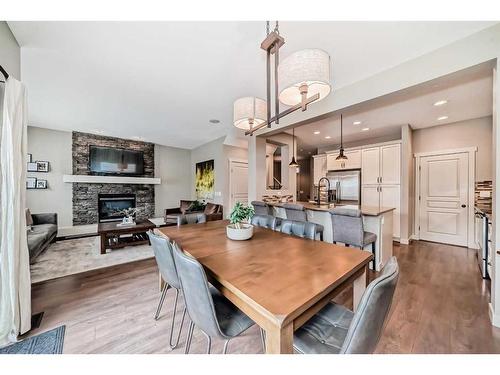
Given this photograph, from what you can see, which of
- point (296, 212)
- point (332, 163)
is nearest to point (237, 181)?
point (332, 163)

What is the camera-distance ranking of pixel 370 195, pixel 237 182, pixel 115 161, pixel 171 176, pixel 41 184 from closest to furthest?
pixel 41 184 → pixel 370 195 → pixel 115 161 → pixel 237 182 → pixel 171 176

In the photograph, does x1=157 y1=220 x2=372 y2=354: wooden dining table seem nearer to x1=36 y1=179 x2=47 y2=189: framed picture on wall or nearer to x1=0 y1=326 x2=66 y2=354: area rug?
x1=0 y1=326 x2=66 y2=354: area rug

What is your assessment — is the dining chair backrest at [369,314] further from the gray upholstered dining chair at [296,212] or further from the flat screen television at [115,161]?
the flat screen television at [115,161]

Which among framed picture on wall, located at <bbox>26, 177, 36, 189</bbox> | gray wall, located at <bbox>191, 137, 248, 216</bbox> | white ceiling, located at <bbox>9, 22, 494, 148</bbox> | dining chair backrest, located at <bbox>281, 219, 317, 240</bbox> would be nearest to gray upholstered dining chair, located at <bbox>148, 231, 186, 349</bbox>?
dining chair backrest, located at <bbox>281, 219, 317, 240</bbox>

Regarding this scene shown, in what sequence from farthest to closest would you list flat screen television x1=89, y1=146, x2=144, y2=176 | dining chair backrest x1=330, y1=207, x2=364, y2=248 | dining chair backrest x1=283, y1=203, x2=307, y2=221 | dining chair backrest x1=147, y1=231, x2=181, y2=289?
1. flat screen television x1=89, y1=146, x2=144, y2=176
2. dining chair backrest x1=283, y1=203, x2=307, y2=221
3. dining chair backrest x1=330, y1=207, x2=364, y2=248
4. dining chair backrest x1=147, y1=231, x2=181, y2=289

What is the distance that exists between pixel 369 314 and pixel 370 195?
491 centimetres

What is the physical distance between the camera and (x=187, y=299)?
3.78 feet

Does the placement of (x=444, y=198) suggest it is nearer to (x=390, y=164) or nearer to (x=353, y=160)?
(x=390, y=164)

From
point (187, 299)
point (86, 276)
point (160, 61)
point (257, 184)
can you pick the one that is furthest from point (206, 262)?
point (257, 184)

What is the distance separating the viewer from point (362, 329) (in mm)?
768

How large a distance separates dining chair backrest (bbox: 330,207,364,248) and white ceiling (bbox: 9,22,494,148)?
169cm

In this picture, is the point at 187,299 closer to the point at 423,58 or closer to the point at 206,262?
the point at 206,262

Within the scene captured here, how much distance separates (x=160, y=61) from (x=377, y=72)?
97.2 inches

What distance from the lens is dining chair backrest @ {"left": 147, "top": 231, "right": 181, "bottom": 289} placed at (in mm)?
1373
